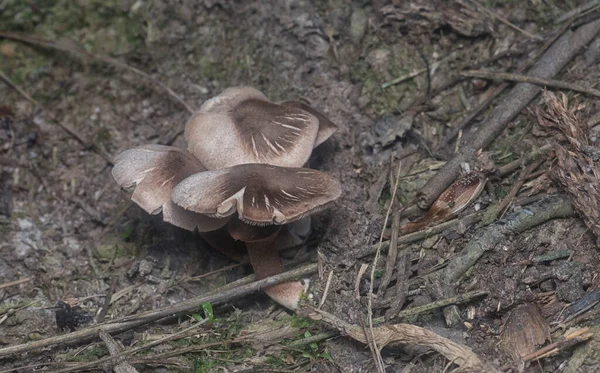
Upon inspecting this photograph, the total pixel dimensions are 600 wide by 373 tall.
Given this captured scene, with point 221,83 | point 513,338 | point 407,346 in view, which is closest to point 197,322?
point 407,346

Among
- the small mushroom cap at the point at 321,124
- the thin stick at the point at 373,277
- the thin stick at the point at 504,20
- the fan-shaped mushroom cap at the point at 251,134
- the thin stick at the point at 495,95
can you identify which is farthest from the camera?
the thin stick at the point at 504,20

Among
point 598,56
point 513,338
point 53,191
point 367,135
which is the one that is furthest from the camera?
point 53,191

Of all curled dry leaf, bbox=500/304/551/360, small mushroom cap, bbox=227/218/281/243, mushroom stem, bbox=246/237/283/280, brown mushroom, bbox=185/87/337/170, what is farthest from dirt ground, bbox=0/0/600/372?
brown mushroom, bbox=185/87/337/170

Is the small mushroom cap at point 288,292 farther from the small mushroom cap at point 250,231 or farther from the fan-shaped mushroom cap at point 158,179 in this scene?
the fan-shaped mushroom cap at point 158,179

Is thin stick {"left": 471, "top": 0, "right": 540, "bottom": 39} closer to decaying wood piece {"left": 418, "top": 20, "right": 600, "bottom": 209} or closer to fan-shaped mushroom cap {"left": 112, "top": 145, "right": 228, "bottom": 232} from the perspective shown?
decaying wood piece {"left": 418, "top": 20, "right": 600, "bottom": 209}

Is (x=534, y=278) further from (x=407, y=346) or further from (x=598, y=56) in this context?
(x=598, y=56)

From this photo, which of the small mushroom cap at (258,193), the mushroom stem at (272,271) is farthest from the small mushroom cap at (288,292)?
the small mushroom cap at (258,193)
